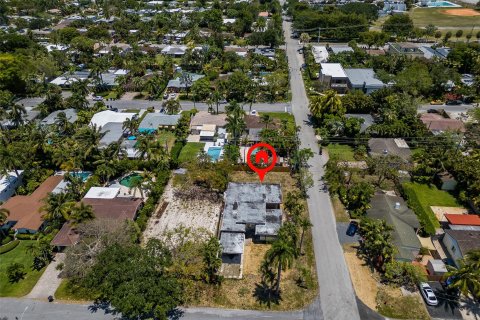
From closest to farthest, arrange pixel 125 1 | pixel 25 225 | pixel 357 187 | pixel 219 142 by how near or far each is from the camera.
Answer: pixel 25 225
pixel 357 187
pixel 219 142
pixel 125 1

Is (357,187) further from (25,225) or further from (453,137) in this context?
(25,225)

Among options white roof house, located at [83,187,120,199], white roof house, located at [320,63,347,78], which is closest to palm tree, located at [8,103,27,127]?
A: white roof house, located at [83,187,120,199]

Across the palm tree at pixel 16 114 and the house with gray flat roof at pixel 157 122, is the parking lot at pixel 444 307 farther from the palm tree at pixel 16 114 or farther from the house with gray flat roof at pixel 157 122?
the palm tree at pixel 16 114

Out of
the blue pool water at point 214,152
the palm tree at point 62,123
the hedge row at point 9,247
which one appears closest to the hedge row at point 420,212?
the blue pool water at point 214,152

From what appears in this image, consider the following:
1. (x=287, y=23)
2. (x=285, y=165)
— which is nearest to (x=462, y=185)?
(x=285, y=165)

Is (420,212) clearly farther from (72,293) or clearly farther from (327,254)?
(72,293)

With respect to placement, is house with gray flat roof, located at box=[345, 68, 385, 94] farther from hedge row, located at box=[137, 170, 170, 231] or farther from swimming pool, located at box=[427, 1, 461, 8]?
swimming pool, located at box=[427, 1, 461, 8]

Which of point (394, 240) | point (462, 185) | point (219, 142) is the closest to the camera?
point (394, 240)

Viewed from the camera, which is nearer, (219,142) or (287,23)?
(219,142)

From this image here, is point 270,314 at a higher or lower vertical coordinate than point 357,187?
→ lower
